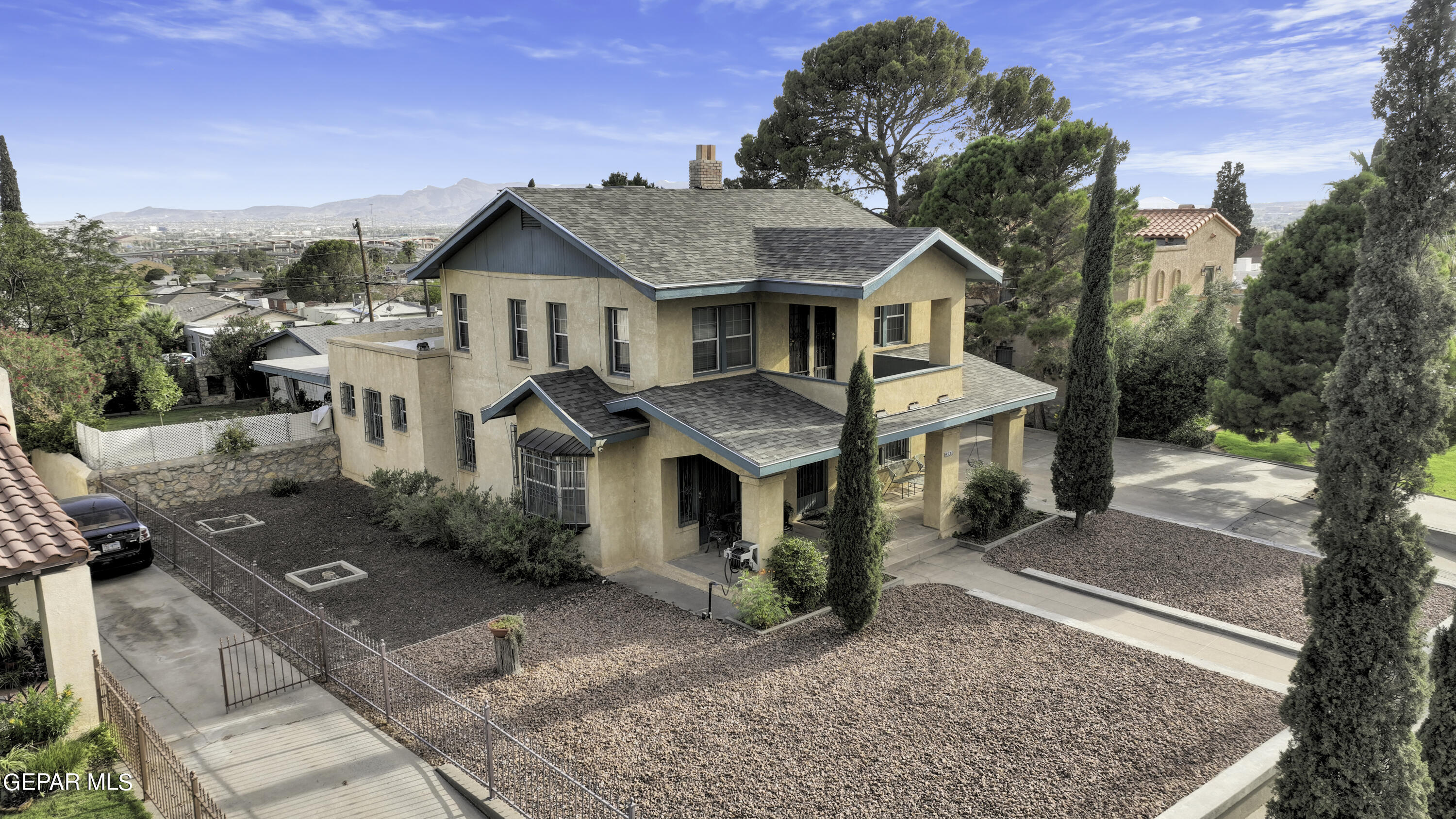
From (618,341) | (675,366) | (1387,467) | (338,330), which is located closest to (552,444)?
(618,341)

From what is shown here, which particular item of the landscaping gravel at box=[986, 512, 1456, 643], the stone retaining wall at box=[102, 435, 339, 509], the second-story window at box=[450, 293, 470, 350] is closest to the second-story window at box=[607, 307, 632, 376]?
the second-story window at box=[450, 293, 470, 350]

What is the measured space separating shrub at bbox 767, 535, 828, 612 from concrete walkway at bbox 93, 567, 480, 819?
6383 millimetres

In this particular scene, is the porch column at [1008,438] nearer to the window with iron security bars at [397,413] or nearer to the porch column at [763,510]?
the porch column at [763,510]

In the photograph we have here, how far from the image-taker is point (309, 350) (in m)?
35.3

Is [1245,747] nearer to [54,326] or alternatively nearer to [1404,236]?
[1404,236]

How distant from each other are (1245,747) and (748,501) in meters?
7.96

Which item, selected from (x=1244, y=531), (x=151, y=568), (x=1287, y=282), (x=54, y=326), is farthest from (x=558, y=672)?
(x=54, y=326)

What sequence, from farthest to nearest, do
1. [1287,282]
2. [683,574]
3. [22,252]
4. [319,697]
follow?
[22,252] → [1287,282] → [683,574] → [319,697]

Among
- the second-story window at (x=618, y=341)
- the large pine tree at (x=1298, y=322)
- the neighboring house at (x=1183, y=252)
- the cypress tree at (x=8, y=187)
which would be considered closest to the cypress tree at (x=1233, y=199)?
the neighboring house at (x=1183, y=252)

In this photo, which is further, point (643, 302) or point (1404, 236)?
point (643, 302)

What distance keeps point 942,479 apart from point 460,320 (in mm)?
12339

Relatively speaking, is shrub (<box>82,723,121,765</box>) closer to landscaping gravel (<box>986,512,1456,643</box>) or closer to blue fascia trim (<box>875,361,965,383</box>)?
blue fascia trim (<box>875,361,965,383</box>)

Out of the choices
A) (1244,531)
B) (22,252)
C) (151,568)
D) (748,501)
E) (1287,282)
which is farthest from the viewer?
(22,252)

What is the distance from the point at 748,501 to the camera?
15266 mm
